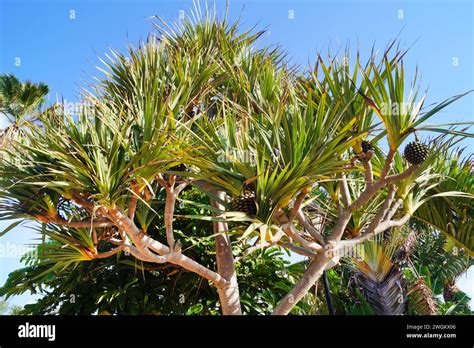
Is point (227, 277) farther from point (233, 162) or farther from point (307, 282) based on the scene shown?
point (233, 162)

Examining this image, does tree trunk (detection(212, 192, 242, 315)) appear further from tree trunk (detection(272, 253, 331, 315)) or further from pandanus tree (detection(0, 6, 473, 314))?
tree trunk (detection(272, 253, 331, 315))

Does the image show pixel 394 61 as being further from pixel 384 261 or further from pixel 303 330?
pixel 384 261

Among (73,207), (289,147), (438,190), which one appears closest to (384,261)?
(438,190)

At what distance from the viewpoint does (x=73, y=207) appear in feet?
14.3

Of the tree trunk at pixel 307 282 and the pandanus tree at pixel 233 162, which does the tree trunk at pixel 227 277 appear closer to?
the pandanus tree at pixel 233 162

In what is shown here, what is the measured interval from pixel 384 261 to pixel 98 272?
332 centimetres

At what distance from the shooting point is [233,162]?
3.28 m

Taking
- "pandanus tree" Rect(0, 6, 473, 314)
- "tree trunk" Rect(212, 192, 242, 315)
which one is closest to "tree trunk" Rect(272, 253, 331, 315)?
"pandanus tree" Rect(0, 6, 473, 314)

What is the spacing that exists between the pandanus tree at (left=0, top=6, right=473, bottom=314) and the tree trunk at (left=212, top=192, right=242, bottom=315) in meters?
0.01

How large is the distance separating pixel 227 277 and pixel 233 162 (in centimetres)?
149

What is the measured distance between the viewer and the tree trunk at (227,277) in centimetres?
424

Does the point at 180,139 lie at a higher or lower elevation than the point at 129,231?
higher

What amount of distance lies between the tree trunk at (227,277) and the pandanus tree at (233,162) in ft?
0.04

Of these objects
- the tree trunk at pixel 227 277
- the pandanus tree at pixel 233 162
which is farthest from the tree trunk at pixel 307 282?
the tree trunk at pixel 227 277
